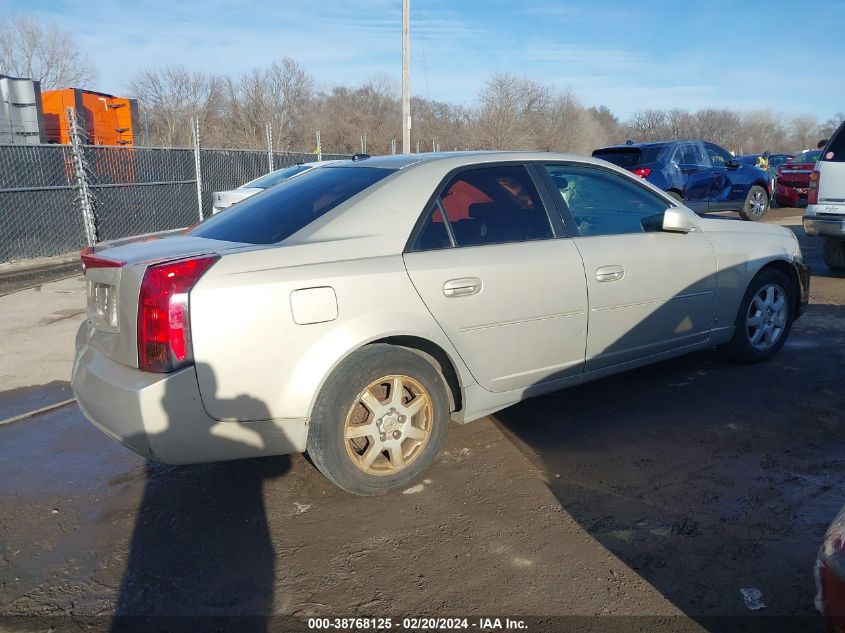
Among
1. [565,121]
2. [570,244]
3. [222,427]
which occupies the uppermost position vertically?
[565,121]

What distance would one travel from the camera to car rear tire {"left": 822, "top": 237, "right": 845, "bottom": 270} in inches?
349

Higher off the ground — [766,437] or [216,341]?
[216,341]

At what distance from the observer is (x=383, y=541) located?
3055 mm

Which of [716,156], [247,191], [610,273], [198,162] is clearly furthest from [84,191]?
[716,156]

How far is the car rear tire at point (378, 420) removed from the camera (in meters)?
3.19

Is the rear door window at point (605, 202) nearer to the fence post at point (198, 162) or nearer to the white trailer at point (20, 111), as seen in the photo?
the fence post at point (198, 162)

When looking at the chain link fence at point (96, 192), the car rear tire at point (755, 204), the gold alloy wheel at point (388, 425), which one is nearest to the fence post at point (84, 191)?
the chain link fence at point (96, 192)

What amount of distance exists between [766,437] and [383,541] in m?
2.39

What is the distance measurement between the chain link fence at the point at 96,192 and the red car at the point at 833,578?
38.4ft

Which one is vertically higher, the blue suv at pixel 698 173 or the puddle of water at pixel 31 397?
the blue suv at pixel 698 173

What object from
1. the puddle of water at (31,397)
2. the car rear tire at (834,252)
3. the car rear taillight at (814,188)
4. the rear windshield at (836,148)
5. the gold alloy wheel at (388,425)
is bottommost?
the puddle of water at (31,397)

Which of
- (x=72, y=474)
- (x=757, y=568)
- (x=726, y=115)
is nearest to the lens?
(x=757, y=568)

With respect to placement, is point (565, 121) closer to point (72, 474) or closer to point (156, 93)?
point (156, 93)

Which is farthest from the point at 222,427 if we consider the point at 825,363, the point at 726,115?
the point at 726,115
